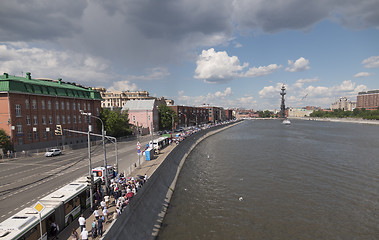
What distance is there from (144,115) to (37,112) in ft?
154

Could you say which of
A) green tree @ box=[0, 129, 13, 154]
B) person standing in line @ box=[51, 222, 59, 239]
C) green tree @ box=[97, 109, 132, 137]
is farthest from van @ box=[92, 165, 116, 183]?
green tree @ box=[97, 109, 132, 137]

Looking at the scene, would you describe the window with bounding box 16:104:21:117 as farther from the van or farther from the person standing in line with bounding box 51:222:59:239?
the person standing in line with bounding box 51:222:59:239

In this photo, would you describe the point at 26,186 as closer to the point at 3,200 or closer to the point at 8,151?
the point at 3,200

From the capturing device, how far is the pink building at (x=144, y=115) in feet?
298

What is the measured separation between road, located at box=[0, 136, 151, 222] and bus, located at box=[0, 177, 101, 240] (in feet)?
15.7

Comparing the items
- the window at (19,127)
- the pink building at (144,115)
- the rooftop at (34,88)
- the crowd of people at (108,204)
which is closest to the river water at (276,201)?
the crowd of people at (108,204)

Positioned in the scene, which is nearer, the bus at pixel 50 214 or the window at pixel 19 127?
the bus at pixel 50 214

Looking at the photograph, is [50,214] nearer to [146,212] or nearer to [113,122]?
[146,212]

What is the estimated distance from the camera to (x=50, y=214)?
1384cm

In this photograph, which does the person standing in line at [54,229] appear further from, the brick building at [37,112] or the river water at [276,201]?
the brick building at [37,112]


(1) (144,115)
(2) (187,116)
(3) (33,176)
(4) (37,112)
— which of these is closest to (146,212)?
(3) (33,176)

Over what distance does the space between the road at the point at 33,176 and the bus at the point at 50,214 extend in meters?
4.77

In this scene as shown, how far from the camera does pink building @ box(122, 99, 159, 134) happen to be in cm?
9081

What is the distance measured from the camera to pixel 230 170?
38.8m
